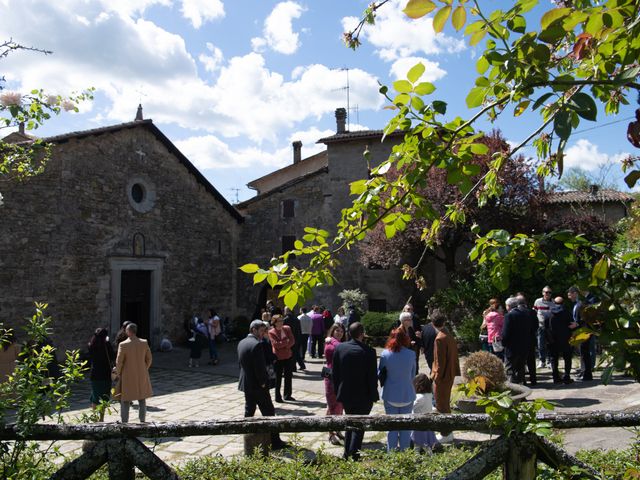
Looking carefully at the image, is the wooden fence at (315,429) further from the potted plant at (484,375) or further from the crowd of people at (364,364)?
the potted plant at (484,375)

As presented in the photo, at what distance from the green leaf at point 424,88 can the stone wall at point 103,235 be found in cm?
1383

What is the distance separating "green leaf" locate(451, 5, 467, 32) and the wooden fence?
6.60 feet

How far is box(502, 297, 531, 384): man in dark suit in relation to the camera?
853 cm

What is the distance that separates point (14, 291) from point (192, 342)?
4.85 m

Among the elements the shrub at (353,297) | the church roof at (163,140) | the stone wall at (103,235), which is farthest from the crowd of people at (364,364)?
the church roof at (163,140)

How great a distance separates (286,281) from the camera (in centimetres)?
262

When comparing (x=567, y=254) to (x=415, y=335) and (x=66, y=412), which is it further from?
(x=66, y=412)

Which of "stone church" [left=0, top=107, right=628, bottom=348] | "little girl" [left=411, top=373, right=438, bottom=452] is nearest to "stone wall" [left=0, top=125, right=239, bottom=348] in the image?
"stone church" [left=0, top=107, right=628, bottom=348]

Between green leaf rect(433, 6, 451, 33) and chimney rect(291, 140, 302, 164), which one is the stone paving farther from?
chimney rect(291, 140, 302, 164)

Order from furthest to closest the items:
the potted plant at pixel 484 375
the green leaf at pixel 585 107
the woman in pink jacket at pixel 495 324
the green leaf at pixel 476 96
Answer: the woman in pink jacket at pixel 495 324
the potted plant at pixel 484 375
the green leaf at pixel 476 96
the green leaf at pixel 585 107

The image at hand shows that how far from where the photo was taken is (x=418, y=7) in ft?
7.06

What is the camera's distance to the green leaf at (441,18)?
219 cm

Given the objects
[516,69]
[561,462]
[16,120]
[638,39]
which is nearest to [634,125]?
[638,39]

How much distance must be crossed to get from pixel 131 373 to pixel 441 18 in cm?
709
